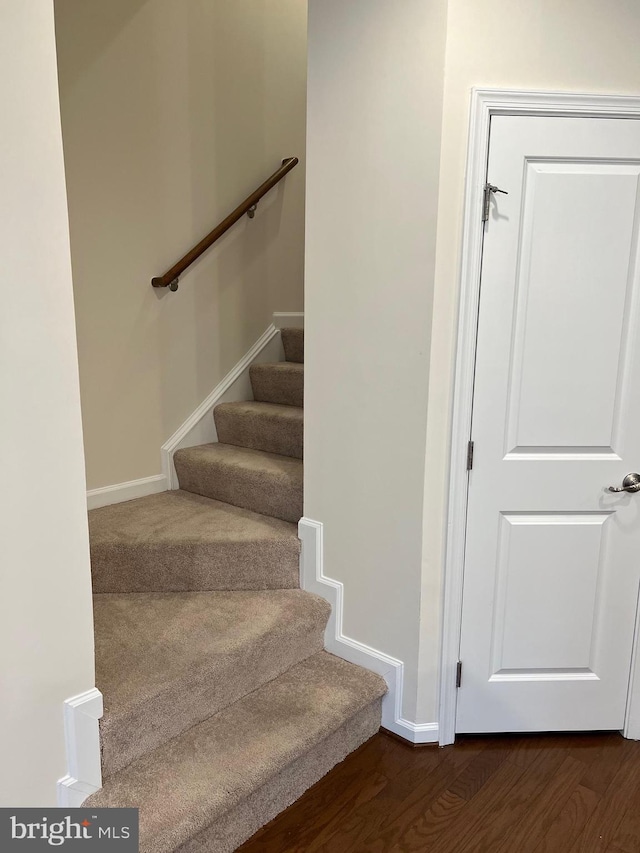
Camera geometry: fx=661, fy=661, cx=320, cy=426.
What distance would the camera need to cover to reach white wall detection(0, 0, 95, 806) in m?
1.36

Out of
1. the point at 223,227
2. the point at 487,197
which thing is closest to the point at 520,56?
the point at 487,197

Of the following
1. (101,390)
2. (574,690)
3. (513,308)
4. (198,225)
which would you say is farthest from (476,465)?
(198,225)

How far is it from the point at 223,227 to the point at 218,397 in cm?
81

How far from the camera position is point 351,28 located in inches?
80.8

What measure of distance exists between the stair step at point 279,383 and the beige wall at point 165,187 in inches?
6.2

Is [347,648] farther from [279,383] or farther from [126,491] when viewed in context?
[279,383]

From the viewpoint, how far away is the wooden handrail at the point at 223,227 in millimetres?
2924

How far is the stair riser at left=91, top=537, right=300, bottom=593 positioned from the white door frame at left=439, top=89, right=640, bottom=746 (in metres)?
0.63

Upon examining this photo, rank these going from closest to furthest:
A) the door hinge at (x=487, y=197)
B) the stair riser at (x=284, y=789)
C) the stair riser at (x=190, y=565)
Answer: the stair riser at (x=284, y=789) < the door hinge at (x=487, y=197) < the stair riser at (x=190, y=565)

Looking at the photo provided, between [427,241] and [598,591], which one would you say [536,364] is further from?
[598,591]

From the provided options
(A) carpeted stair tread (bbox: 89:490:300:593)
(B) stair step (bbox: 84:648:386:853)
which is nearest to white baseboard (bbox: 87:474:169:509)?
(A) carpeted stair tread (bbox: 89:490:300:593)

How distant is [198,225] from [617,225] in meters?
1.87

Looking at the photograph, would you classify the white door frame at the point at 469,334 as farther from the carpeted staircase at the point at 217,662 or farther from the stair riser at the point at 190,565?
the stair riser at the point at 190,565

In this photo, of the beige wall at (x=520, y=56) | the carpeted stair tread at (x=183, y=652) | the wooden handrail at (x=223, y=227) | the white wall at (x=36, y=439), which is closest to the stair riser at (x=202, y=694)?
the carpeted stair tread at (x=183, y=652)
